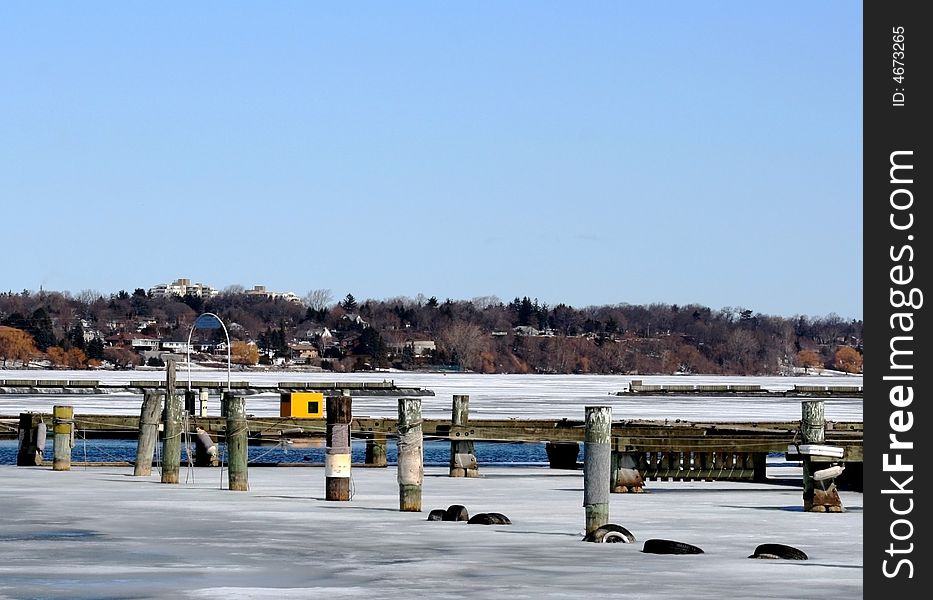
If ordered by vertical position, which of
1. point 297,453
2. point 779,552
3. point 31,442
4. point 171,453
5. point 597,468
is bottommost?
point 297,453

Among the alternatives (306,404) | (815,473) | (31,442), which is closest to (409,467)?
(815,473)

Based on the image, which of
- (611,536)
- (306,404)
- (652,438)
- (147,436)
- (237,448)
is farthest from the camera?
(306,404)

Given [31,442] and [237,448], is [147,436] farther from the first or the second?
[31,442]

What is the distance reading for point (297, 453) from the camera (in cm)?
5553

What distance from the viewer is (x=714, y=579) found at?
15.0 meters

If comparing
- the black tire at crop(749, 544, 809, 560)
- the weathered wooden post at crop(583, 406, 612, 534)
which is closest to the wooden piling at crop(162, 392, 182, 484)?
the weathered wooden post at crop(583, 406, 612, 534)

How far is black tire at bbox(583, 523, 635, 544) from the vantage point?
18.5 meters

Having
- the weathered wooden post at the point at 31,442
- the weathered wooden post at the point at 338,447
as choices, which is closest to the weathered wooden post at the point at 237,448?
the weathered wooden post at the point at 338,447

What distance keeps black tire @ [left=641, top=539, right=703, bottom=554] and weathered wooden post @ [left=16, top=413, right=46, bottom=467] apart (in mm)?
24468

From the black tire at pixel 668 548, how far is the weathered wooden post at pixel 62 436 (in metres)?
19.5

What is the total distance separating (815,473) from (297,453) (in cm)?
3326

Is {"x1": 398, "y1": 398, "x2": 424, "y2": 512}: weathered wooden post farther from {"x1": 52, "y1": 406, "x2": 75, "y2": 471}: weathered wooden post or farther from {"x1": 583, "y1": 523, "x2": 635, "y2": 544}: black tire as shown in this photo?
{"x1": 52, "y1": 406, "x2": 75, "y2": 471}: weathered wooden post
